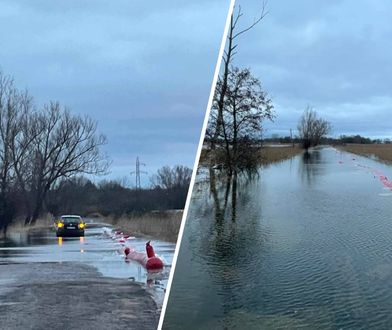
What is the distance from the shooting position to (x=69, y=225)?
12.2 feet

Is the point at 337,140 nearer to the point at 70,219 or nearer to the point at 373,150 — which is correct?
the point at 373,150

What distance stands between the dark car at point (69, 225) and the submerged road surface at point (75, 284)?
95mm

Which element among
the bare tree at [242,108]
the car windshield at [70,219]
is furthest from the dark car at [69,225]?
the bare tree at [242,108]

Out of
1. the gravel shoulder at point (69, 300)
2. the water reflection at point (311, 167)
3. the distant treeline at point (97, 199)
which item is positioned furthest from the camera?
the distant treeline at point (97, 199)

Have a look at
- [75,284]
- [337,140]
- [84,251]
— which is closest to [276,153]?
[337,140]

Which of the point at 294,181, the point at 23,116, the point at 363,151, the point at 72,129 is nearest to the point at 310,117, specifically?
the point at 363,151

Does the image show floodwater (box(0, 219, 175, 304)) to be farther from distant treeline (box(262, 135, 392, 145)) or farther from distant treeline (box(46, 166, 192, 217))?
distant treeline (box(262, 135, 392, 145))

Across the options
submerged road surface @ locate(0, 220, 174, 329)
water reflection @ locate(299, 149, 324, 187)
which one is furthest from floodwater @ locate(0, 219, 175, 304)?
water reflection @ locate(299, 149, 324, 187)

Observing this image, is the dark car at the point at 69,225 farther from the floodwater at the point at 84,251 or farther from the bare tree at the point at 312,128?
the bare tree at the point at 312,128

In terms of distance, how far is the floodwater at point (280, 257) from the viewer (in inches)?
61.7

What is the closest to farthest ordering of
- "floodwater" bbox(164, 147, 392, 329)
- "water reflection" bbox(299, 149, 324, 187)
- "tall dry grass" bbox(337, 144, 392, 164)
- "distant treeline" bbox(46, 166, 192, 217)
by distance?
"floodwater" bbox(164, 147, 392, 329) → "tall dry grass" bbox(337, 144, 392, 164) → "water reflection" bbox(299, 149, 324, 187) → "distant treeline" bbox(46, 166, 192, 217)

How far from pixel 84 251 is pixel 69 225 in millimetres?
690

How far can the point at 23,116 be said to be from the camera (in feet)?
10.8

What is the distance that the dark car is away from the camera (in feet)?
11.9
